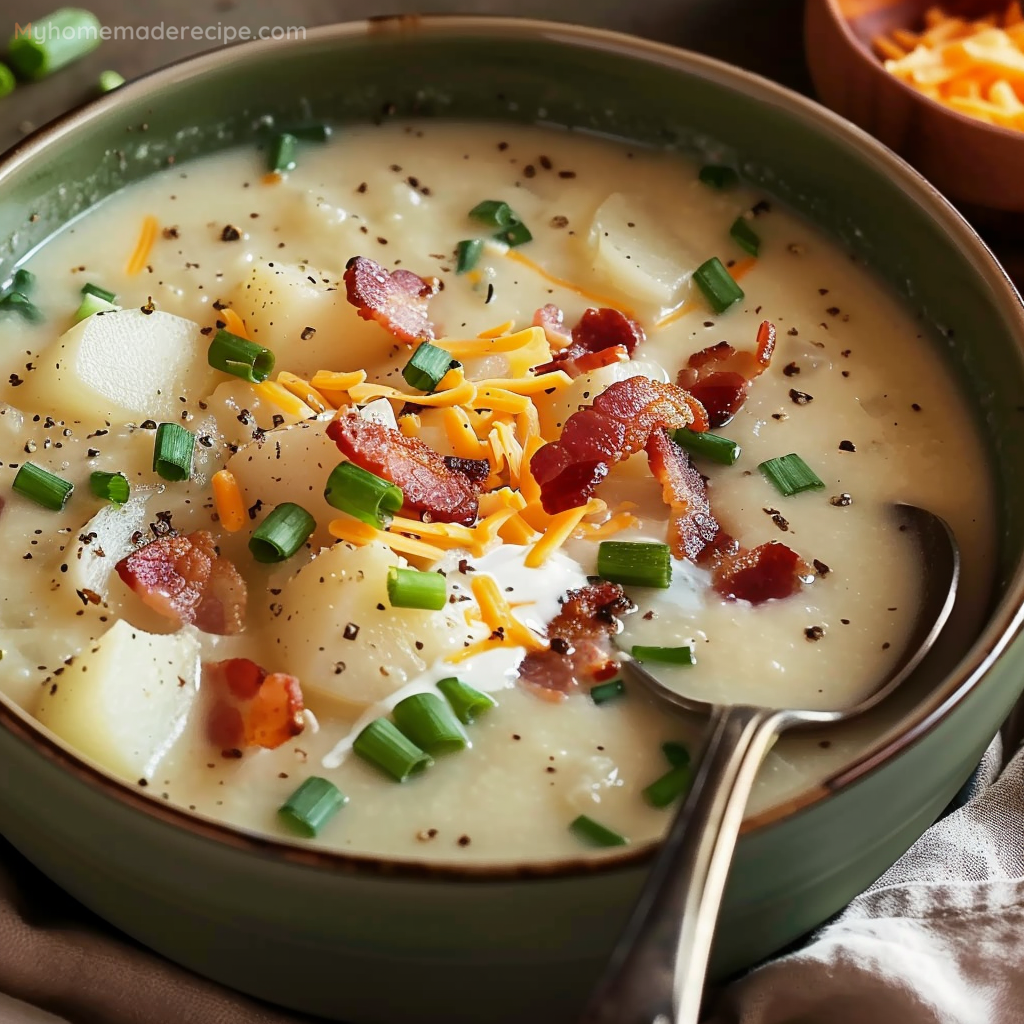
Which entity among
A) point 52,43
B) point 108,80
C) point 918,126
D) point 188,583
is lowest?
point 918,126

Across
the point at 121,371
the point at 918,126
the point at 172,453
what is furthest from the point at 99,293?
the point at 918,126

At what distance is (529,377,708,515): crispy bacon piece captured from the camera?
2.09 metres

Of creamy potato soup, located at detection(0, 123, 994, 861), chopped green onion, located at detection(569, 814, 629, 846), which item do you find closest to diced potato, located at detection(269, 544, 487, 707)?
creamy potato soup, located at detection(0, 123, 994, 861)

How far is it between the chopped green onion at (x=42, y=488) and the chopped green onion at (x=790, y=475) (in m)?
1.14

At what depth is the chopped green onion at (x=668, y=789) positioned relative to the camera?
175 cm

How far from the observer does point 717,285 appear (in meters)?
2.51

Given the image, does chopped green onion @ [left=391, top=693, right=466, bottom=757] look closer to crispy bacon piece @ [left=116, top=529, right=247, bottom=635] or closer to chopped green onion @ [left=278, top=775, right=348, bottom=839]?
chopped green onion @ [left=278, top=775, right=348, bottom=839]

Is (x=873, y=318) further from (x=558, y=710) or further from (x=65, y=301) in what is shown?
(x=65, y=301)

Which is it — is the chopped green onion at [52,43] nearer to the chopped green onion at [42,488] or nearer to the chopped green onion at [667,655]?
the chopped green onion at [42,488]

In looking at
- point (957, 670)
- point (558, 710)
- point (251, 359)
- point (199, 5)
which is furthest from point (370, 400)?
point (199, 5)

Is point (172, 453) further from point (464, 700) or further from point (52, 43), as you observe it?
point (52, 43)

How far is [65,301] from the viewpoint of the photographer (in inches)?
98.0

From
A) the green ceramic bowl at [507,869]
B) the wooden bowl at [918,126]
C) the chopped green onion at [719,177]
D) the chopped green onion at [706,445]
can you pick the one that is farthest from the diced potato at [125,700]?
the wooden bowl at [918,126]

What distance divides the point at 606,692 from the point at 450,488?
418mm
